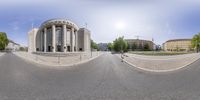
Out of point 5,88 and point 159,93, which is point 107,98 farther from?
point 5,88

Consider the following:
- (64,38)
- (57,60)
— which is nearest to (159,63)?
(57,60)

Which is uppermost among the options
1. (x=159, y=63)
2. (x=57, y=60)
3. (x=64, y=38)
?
(x=64, y=38)

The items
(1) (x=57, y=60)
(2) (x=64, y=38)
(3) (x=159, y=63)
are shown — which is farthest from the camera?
(2) (x=64, y=38)

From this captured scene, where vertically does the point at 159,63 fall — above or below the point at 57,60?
below

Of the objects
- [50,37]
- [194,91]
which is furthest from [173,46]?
[194,91]

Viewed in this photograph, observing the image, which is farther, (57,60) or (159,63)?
(57,60)

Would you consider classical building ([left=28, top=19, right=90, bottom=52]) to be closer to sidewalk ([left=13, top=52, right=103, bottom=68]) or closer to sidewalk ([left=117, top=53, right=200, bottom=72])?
sidewalk ([left=13, top=52, right=103, bottom=68])

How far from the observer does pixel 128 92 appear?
7.03 meters

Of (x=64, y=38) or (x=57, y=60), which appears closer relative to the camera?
(x=57, y=60)

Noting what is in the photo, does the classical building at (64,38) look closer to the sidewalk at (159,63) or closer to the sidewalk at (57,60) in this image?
the sidewalk at (57,60)

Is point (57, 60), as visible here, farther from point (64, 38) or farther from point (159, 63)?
point (64, 38)

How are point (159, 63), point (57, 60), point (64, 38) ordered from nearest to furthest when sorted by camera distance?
point (159, 63)
point (57, 60)
point (64, 38)

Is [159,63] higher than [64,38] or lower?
lower

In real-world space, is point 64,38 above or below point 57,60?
above
